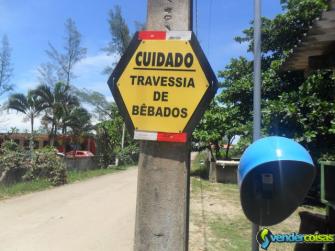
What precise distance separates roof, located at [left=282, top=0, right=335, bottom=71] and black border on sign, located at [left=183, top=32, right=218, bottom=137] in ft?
8.60

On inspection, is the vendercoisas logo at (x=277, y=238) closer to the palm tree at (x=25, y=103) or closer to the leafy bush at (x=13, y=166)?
the leafy bush at (x=13, y=166)

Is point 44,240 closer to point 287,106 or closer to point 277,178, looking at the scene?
point 277,178

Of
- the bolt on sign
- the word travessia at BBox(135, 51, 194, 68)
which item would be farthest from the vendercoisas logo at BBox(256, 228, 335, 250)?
the word travessia at BBox(135, 51, 194, 68)

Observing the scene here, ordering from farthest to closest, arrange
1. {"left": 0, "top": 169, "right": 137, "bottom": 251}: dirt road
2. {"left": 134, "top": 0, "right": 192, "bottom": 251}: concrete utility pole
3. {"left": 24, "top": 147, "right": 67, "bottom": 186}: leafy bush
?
1. {"left": 24, "top": 147, "right": 67, "bottom": 186}: leafy bush
2. {"left": 0, "top": 169, "right": 137, "bottom": 251}: dirt road
3. {"left": 134, "top": 0, "right": 192, "bottom": 251}: concrete utility pole

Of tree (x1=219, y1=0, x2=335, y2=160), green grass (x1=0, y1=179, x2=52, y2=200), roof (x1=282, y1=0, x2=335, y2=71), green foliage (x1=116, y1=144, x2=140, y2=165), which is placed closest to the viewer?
roof (x1=282, y1=0, x2=335, y2=71)

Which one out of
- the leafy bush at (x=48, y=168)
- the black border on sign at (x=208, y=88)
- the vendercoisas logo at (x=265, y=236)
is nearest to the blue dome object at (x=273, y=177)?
the vendercoisas logo at (x=265, y=236)

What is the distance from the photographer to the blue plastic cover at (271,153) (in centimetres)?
263

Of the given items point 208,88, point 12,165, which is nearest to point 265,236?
point 208,88

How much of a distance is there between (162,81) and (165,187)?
25.0 inches

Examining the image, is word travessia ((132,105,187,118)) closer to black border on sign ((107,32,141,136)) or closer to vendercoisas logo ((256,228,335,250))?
black border on sign ((107,32,141,136))

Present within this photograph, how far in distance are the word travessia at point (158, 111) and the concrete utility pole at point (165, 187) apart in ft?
0.57

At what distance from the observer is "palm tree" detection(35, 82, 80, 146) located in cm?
3316

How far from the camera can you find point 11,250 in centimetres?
769

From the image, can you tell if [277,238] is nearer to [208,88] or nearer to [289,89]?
[208,88]
